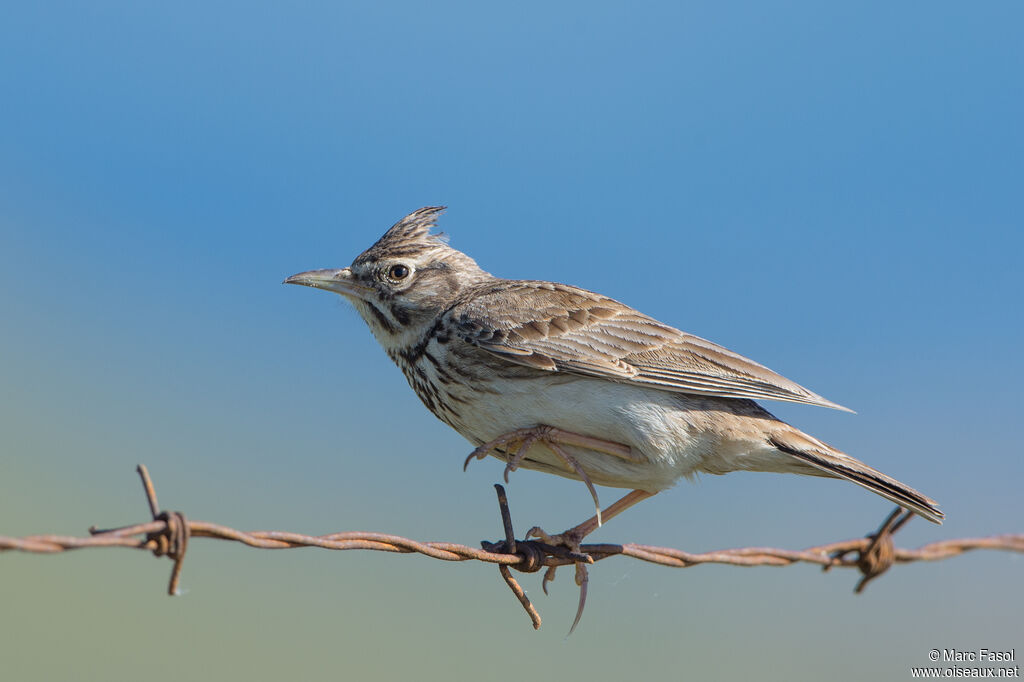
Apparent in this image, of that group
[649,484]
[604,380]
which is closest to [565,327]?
[604,380]

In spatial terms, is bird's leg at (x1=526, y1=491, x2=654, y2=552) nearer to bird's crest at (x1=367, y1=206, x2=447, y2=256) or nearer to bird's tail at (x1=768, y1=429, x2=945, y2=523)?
bird's tail at (x1=768, y1=429, x2=945, y2=523)

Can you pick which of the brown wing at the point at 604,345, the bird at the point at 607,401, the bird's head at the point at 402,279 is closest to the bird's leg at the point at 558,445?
the bird at the point at 607,401

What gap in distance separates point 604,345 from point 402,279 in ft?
5.74

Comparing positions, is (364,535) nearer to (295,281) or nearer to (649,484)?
(649,484)

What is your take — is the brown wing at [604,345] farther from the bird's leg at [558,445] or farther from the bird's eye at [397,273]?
the bird's eye at [397,273]

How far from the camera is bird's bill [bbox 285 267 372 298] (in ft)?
23.2

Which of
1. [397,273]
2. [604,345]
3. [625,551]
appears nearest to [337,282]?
[397,273]

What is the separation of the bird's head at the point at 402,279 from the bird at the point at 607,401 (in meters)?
0.43

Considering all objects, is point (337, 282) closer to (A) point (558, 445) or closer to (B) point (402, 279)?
(B) point (402, 279)

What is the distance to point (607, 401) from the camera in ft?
18.8

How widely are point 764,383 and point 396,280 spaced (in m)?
2.70

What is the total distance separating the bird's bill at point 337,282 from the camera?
23.2ft

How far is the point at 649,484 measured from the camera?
19.6 ft

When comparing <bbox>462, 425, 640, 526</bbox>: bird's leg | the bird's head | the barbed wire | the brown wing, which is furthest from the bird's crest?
the barbed wire
